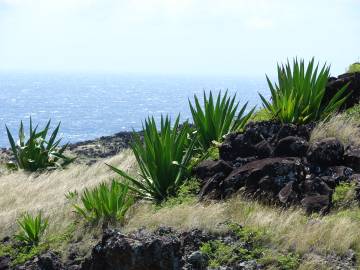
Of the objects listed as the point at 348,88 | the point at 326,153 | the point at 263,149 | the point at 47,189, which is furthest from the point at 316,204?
the point at 47,189

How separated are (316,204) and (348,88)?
5.01 meters

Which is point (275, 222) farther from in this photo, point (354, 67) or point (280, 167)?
point (354, 67)

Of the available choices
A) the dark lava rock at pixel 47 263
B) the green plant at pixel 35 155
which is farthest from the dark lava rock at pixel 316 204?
the green plant at pixel 35 155

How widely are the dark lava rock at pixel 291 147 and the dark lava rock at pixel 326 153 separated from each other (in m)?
0.17

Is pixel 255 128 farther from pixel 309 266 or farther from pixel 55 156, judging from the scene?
pixel 55 156

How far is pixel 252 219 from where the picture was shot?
894 cm

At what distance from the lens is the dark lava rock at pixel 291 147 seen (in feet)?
35.4

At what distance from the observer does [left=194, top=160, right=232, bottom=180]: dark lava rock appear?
1088cm

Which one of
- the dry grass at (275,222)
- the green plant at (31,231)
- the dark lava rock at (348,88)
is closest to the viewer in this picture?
the dry grass at (275,222)

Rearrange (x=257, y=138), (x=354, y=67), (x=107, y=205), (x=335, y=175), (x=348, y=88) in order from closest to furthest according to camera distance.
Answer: (x=107, y=205), (x=335, y=175), (x=257, y=138), (x=348, y=88), (x=354, y=67)

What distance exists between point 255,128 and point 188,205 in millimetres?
2264

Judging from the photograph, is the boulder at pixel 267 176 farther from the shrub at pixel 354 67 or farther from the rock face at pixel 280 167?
the shrub at pixel 354 67

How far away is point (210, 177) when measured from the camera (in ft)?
35.8

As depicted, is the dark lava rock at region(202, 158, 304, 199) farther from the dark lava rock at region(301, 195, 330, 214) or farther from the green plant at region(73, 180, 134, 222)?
the green plant at region(73, 180, 134, 222)
